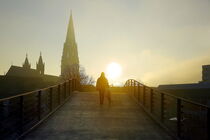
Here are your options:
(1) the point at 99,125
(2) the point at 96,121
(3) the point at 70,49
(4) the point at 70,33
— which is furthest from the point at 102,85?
(4) the point at 70,33

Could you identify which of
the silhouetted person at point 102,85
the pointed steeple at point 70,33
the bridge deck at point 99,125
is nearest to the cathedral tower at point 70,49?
the pointed steeple at point 70,33

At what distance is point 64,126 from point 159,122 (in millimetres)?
3464

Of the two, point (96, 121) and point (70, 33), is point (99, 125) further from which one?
point (70, 33)

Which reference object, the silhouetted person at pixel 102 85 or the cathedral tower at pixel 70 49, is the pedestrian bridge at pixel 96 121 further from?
the cathedral tower at pixel 70 49

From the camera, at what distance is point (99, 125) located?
1098 cm

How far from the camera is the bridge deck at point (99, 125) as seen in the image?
373 inches

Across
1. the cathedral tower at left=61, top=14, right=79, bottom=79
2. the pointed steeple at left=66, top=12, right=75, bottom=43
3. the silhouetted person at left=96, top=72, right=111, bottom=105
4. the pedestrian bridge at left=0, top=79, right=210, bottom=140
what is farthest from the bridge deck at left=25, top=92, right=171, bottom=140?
the pointed steeple at left=66, top=12, right=75, bottom=43

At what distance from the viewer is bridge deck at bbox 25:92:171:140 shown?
9484mm

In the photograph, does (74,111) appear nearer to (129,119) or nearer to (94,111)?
(94,111)

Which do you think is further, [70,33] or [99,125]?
[70,33]

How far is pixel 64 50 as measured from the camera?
517 ft

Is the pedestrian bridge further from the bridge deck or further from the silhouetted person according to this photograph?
the silhouetted person

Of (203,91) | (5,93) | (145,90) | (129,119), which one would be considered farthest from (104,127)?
(203,91)

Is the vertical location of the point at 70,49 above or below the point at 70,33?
below
